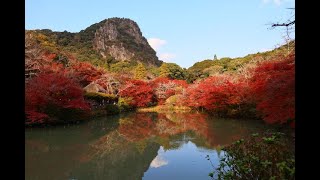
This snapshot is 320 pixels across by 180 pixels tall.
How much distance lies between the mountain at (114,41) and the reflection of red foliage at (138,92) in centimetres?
3347

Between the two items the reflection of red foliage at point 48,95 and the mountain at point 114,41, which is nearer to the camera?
the reflection of red foliage at point 48,95

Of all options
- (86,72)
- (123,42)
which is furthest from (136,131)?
(123,42)

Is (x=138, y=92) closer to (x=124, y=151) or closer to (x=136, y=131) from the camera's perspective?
(x=136, y=131)

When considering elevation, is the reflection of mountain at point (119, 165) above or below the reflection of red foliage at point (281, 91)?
below

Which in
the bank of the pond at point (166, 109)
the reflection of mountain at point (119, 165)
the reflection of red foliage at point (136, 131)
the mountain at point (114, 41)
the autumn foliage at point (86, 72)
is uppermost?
the mountain at point (114, 41)

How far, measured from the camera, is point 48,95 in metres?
16.5

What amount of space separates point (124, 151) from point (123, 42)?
7856cm

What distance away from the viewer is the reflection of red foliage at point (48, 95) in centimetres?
1570

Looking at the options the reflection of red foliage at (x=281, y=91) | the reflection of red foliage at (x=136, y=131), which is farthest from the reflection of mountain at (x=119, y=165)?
the reflection of red foliage at (x=281, y=91)

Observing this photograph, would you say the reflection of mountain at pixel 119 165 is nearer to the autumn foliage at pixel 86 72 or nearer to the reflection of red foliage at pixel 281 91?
the reflection of red foliage at pixel 281 91
